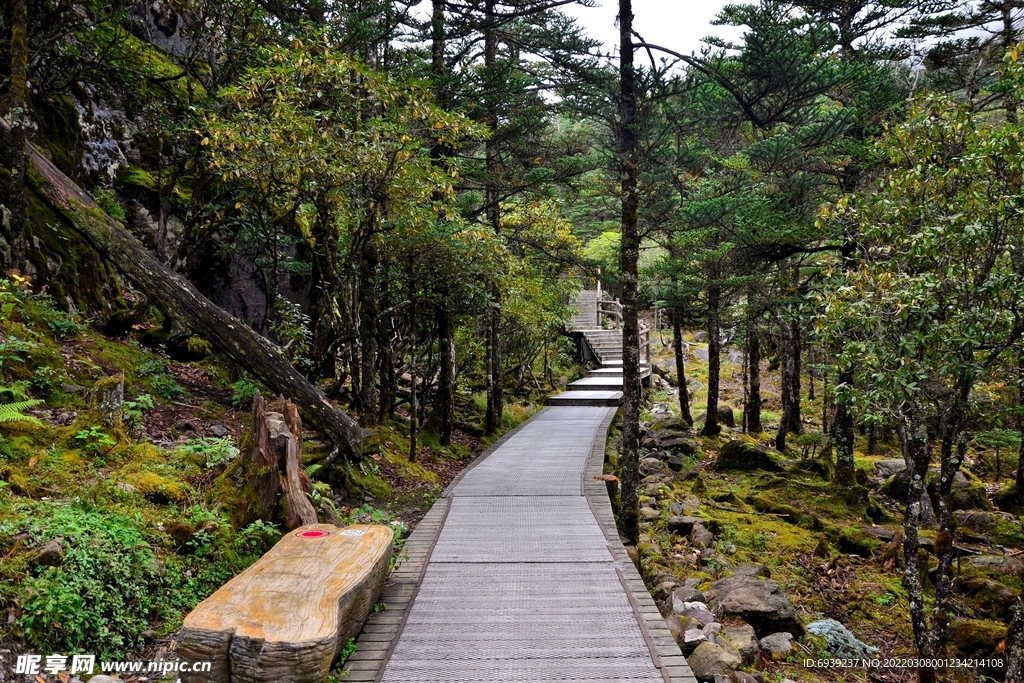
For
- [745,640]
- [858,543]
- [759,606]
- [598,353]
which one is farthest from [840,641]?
[598,353]

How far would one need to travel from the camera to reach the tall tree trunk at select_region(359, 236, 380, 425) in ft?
32.3

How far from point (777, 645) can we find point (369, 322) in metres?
7.28

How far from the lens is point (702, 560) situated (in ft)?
29.2

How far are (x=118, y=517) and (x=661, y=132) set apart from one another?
730 cm

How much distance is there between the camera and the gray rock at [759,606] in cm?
684

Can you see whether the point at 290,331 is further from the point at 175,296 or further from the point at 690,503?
the point at 690,503

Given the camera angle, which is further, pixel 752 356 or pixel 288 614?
pixel 752 356

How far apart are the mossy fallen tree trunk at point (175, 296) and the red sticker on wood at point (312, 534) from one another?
2937 millimetres

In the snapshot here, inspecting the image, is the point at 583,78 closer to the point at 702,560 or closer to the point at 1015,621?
the point at 702,560

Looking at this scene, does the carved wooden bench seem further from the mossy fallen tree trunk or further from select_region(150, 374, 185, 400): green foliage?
select_region(150, 374, 185, 400): green foliage

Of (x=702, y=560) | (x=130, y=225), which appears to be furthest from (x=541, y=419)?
(x=130, y=225)

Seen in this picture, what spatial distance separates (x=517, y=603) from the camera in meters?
4.95

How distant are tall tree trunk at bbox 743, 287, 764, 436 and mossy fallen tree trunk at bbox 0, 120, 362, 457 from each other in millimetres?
10881

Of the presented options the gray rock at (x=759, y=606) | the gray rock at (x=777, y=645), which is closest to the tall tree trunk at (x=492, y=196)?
the gray rock at (x=759, y=606)
